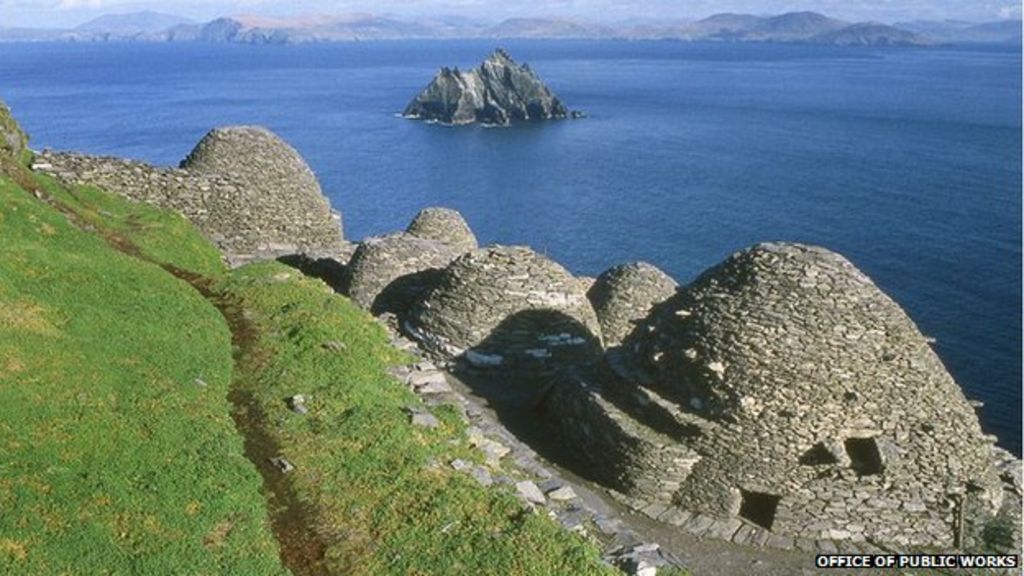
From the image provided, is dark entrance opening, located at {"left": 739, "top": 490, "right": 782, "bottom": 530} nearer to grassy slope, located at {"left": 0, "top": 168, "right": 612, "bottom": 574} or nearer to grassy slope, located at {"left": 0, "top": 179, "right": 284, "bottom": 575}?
grassy slope, located at {"left": 0, "top": 168, "right": 612, "bottom": 574}

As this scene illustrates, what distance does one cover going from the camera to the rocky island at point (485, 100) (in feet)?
561

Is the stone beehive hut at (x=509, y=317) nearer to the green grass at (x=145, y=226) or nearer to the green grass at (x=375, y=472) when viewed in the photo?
the green grass at (x=375, y=472)

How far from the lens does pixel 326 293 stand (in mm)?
25531

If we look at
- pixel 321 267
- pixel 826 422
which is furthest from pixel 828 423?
pixel 321 267

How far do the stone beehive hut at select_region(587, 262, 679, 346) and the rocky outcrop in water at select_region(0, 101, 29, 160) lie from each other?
19801 mm

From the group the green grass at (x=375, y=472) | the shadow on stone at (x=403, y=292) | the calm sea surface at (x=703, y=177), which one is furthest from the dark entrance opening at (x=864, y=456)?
the calm sea surface at (x=703, y=177)

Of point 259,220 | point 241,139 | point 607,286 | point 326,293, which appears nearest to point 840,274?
point 607,286

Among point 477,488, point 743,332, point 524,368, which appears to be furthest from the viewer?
point 524,368

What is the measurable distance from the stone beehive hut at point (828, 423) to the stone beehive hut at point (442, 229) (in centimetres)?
1679

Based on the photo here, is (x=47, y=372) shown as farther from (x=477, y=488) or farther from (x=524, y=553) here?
(x=524, y=553)

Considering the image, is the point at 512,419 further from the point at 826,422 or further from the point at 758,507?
the point at 826,422

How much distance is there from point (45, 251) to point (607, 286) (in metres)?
16.1

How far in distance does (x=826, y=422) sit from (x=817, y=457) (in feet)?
2.46

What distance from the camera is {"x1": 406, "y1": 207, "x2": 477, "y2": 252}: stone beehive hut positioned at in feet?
112
